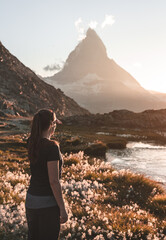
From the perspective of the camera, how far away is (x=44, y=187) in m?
3.93

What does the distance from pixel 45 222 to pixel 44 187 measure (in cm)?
58

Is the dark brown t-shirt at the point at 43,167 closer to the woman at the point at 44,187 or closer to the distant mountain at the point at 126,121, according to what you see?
the woman at the point at 44,187

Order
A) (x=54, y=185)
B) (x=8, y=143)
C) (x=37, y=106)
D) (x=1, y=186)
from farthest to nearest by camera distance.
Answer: (x=37, y=106), (x=8, y=143), (x=1, y=186), (x=54, y=185)

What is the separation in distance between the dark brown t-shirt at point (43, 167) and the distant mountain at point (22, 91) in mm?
90568

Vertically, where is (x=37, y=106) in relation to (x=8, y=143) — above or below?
above

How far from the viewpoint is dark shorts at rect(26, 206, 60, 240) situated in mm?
3898

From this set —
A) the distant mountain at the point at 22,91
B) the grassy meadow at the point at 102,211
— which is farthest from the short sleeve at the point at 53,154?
the distant mountain at the point at 22,91

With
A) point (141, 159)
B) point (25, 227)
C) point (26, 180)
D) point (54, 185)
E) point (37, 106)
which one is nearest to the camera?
point (54, 185)

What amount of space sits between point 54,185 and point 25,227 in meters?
3.37

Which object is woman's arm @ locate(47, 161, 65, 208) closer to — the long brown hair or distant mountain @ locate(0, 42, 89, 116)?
the long brown hair

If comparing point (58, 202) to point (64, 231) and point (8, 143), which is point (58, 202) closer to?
point (64, 231)

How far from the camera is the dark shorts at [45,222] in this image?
3898 mm

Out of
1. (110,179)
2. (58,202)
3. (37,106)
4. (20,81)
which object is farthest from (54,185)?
(20,81)

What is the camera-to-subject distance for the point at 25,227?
636 centimetres
